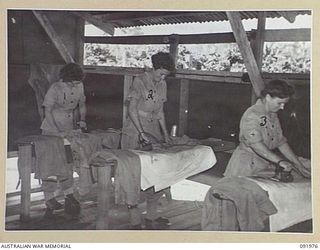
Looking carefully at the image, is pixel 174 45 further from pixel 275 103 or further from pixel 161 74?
pixel 275 103

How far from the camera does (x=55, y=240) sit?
124 cm

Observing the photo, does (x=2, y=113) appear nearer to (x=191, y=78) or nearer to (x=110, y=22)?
(x=110, y=22)

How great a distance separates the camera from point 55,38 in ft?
4.37

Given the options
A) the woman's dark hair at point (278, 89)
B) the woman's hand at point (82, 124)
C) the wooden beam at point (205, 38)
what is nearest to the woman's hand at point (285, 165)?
the woman's dark hair at point (278, 89)

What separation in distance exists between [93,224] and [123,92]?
25cm

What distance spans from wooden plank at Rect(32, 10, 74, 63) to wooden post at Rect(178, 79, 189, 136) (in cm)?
22

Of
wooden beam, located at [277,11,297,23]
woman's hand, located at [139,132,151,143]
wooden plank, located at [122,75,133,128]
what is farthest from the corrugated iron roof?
woman's hand, located at [139,132,151,143]

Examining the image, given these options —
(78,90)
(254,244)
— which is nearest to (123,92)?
(78,90)

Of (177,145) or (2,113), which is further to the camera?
(177,145)

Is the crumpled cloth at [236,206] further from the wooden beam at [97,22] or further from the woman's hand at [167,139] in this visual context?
the wooden beam at [97,22]

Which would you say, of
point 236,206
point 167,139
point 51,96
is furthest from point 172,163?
point 51,96

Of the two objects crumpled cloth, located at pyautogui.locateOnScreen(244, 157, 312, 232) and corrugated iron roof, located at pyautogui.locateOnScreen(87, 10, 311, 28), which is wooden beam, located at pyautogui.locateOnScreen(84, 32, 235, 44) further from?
crumpled cloth, located at pyautogui.locateOnScreen(244, 157, 312, 232)

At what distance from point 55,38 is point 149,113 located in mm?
234

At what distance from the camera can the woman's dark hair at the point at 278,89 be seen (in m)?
1.26
